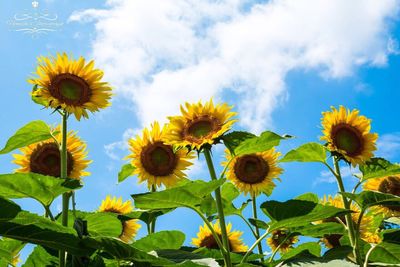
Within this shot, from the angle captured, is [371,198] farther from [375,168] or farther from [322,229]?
[375,168]

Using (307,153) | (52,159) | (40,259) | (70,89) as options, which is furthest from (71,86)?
(307,153)

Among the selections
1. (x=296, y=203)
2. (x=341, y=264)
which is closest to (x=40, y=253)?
(x=296, y=203)

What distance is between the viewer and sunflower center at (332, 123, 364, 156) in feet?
12.9

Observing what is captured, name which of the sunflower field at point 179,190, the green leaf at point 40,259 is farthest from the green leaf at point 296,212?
the green leaf at point 40,259

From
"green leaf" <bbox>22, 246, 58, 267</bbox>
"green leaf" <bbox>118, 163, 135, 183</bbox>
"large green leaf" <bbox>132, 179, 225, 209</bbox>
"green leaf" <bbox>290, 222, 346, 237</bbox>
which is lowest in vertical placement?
"green leaf" <bbox>22, 246, 58, 267</bbox>

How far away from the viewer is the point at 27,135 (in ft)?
11.4

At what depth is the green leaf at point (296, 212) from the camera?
2.93 metres

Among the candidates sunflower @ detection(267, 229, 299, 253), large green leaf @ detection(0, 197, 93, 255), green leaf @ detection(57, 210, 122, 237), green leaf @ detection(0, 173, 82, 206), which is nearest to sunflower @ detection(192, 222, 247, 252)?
sunflower @ detection(267, 229, 299, 253)

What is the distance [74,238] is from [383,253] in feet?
6.24

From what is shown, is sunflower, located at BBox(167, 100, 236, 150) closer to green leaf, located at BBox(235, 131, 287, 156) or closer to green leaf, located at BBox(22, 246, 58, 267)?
green leaf, located at BBox(235, 131, 287, 156)

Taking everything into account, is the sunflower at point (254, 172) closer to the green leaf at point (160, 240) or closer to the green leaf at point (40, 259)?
the green leaf at point (160, 240)

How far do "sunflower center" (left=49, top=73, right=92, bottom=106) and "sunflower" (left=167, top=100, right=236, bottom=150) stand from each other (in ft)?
2.09

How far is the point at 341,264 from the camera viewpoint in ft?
9.21

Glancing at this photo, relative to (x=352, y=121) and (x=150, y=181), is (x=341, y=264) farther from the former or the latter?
(x=150, y=181)
